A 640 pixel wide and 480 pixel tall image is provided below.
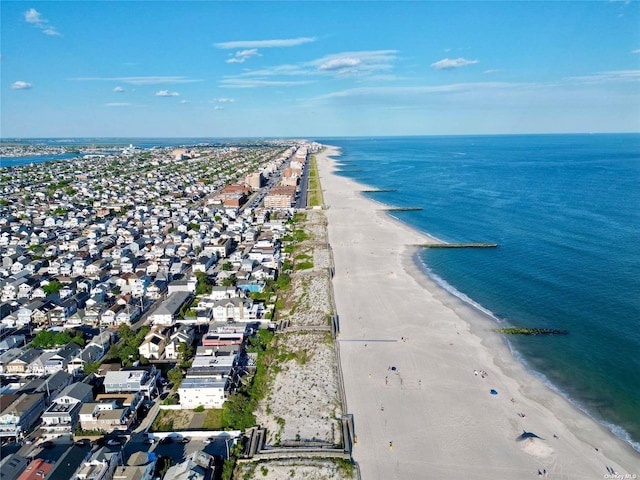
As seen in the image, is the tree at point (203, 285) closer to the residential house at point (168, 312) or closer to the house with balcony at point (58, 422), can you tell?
the residential house at point (168, 312)

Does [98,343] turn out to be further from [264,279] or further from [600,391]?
[600,391]

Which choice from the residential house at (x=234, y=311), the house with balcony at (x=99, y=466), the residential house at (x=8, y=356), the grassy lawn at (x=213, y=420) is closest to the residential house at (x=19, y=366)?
the residential house at (x=8, y=356)

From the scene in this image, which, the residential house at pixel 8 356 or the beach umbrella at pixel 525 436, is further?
the residential house at pixel 8 356

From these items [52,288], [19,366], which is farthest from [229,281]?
[19,366]

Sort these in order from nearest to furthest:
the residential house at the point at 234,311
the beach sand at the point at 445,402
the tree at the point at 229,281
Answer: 1. the beach sand at the point at 445,402
2. the residential house at the point at 234,311
3. the tree at the point at 229,281

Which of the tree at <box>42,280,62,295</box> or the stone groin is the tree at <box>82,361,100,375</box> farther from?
the stone groin

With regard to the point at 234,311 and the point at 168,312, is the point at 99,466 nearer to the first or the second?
the point at 168,312

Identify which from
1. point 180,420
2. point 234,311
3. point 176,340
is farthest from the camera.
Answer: point 234,311
